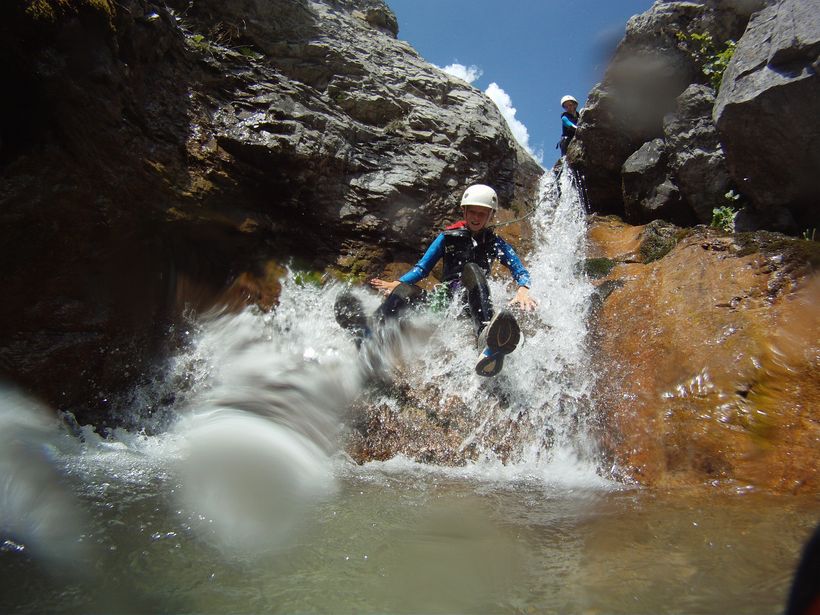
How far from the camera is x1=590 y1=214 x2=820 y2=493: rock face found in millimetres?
3516

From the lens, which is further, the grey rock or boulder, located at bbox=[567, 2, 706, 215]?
boulder, located at bbox=[567, 2, 706, 215]

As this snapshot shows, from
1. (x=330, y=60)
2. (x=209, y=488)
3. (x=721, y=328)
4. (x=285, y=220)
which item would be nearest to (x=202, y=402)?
(x=209, y=488)

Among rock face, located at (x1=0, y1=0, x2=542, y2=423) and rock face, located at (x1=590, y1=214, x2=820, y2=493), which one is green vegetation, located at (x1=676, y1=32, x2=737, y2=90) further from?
rock face, located at (x1=590, y1=214, x2=820, y2=493)

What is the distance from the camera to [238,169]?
21.2ft

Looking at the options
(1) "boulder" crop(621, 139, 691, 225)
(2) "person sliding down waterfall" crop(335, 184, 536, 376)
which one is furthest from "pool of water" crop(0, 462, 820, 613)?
(1) "boulder" crop(621, 139, 691, 225)

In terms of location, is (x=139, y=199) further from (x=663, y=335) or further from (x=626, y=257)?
(x=626, y=257)

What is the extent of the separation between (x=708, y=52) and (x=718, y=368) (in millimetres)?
6457

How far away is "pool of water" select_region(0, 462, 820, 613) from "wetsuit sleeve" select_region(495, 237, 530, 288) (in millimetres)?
2633

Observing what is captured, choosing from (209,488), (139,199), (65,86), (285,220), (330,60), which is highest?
(330,60)

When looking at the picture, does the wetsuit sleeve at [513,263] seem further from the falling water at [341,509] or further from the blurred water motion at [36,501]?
the blurred water motion at [36,501]

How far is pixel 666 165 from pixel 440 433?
650cm

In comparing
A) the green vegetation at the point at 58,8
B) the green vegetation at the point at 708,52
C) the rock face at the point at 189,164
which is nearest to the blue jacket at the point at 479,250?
the rock face at the point at 189,164

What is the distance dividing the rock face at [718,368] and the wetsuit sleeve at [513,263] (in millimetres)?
1159

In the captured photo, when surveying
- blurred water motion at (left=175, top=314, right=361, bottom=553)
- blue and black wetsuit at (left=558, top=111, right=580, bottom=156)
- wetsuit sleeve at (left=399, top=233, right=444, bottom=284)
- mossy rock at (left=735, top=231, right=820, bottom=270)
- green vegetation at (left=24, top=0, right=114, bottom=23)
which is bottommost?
blurred water motion at (left=175, top=314, right=361, bottom=553)
